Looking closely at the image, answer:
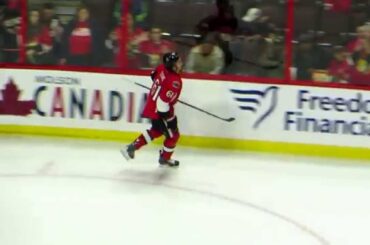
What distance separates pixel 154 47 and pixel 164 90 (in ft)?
3.47

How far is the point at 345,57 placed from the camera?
5.93 metres

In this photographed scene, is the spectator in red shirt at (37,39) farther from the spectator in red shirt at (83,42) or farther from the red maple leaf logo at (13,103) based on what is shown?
the red maple leaf logo at (13,103)

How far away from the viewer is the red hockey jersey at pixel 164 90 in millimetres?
5273

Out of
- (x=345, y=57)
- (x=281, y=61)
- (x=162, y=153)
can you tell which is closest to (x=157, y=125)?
(x=162, y=153)

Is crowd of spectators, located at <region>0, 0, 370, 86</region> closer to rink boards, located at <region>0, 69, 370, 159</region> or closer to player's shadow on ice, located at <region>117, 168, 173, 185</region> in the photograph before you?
rink boards, located at <region>0, 69, 370, 159</region>

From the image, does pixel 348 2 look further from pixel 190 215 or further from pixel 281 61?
pixel 190 215

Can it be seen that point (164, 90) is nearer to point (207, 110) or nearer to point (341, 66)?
point (207, 110)

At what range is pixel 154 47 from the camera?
6246mm

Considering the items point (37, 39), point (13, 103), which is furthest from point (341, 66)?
point (13, 103)

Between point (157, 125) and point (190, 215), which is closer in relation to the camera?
point (190, 215)

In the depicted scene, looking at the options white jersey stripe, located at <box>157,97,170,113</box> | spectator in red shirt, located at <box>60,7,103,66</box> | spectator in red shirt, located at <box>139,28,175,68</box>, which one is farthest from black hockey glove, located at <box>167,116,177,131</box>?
spectator in red shirt, located at <box>60,7,103,66</box>

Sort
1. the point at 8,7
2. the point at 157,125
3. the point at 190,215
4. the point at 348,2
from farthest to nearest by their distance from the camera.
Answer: the point at 8,7 → the point at 348,2 → the point at 157,125 → the point at 190,215

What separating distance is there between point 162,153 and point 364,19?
6.78 ft

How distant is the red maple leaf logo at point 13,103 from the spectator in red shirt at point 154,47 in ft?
3.62
